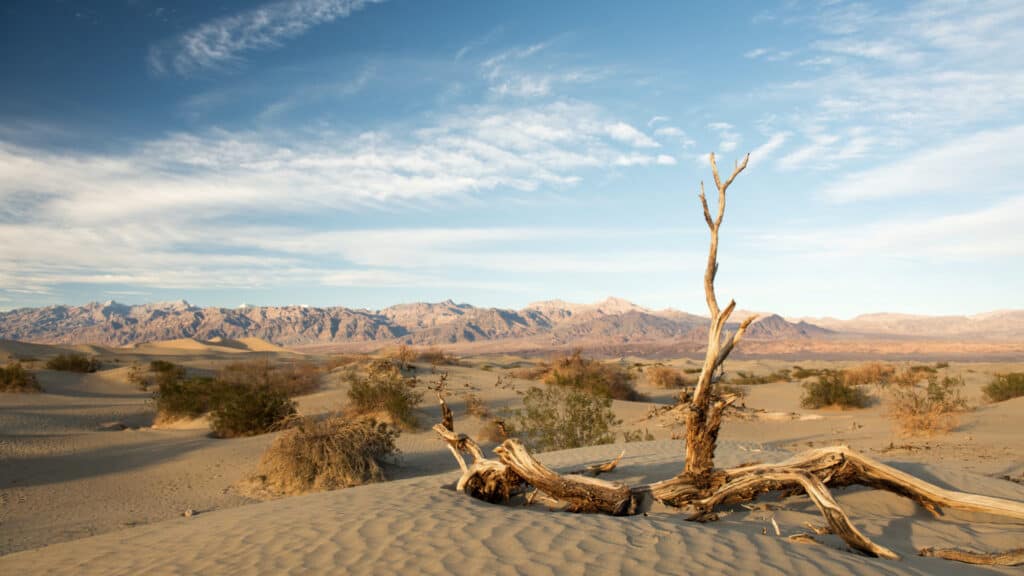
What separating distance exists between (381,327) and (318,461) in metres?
142

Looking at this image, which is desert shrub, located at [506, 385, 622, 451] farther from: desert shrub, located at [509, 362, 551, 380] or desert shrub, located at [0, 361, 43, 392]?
desert shrub, located at [0, 361, 43, 392]

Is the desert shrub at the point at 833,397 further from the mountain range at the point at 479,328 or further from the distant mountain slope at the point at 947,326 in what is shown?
the distant mountain slope at the point at 947,326

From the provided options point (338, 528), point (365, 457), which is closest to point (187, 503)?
point (365, 457)

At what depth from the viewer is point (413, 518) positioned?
550 cm

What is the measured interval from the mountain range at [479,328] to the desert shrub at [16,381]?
89.4m

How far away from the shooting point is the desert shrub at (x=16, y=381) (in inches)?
773

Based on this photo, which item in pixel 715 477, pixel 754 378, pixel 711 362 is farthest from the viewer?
pixel 754 378

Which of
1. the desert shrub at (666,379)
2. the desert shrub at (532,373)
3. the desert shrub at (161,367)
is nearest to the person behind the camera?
the desert shrub at (161,367)

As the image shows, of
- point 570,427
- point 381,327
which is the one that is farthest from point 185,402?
point 381,327

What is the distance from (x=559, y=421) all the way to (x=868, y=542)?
999 cm

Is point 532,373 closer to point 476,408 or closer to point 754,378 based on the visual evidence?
point 476,408

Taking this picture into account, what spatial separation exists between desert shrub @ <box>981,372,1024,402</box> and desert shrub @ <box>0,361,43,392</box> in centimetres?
3243

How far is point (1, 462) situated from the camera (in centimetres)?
1129

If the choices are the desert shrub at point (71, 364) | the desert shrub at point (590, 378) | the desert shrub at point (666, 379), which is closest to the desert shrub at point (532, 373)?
the desert shrub at point (590, 378)
